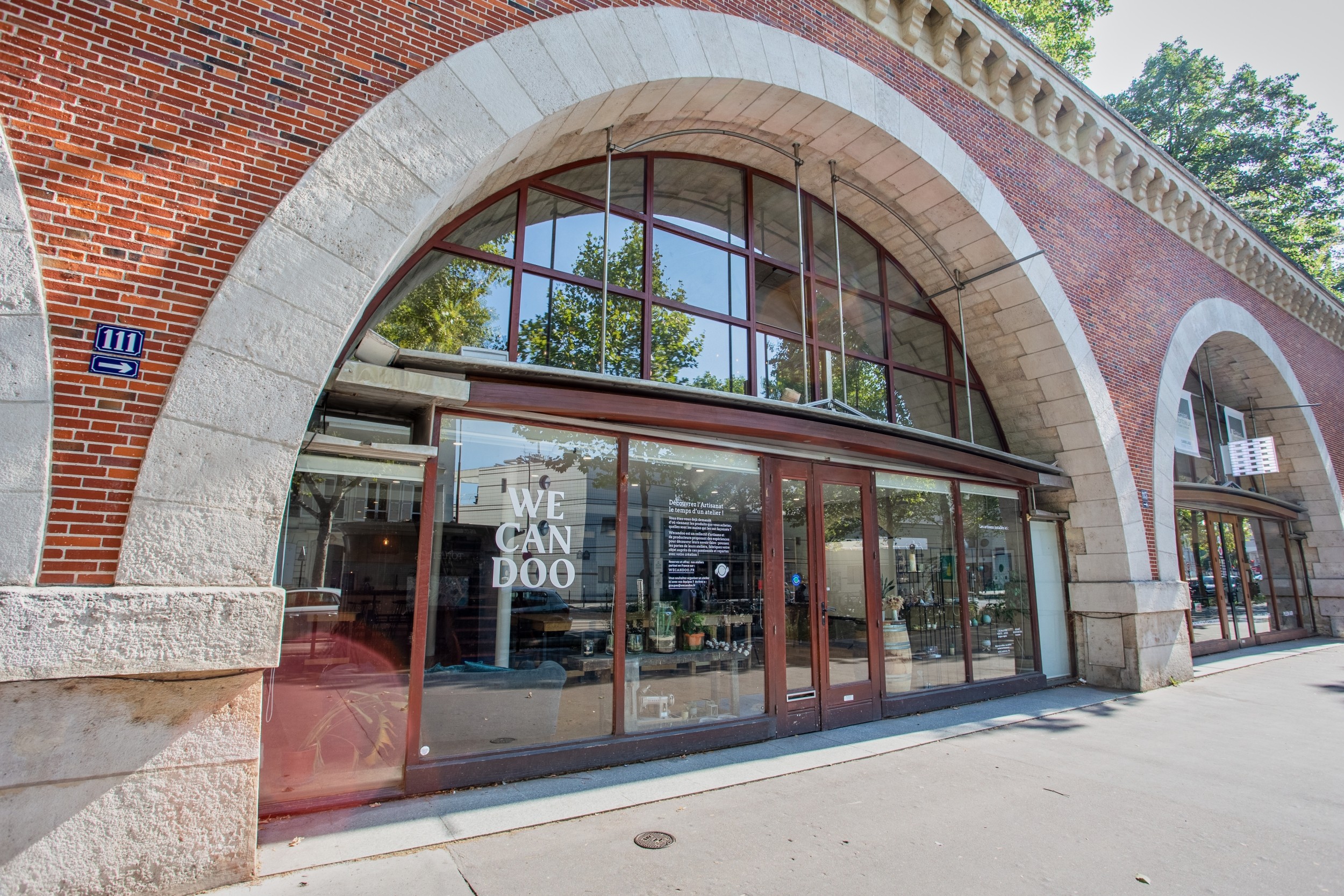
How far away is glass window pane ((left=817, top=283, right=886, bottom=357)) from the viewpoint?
348 inches

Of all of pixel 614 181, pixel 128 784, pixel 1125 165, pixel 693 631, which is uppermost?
pixel 1125 165

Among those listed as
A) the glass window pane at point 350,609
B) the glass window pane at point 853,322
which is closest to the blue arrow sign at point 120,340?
the glass window pane at point 350,609

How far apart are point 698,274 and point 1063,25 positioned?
816 inches

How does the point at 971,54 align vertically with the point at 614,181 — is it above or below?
above

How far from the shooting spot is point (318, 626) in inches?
205

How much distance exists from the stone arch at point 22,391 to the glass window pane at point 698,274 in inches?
197

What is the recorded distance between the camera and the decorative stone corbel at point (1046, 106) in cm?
985

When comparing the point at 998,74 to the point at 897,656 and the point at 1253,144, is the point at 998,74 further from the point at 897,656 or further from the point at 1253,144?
the point at 1253,144

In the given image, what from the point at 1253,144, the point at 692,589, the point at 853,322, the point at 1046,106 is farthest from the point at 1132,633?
the point at 1253,144

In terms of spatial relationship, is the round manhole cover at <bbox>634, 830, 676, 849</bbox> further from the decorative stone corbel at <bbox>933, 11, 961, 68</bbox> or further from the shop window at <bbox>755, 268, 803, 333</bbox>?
the decorative stone corbel at <bbox>933, 11, 961, 68</bbox>

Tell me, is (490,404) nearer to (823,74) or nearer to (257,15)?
(257,15)

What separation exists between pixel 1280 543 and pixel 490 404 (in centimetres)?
1892

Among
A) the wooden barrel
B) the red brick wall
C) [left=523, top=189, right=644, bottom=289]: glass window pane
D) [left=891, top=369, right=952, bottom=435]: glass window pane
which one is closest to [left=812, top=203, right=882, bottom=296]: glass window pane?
[left=891, top=369, right=952, bottom=435]: glass window pane

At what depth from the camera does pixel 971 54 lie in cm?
A: 892
